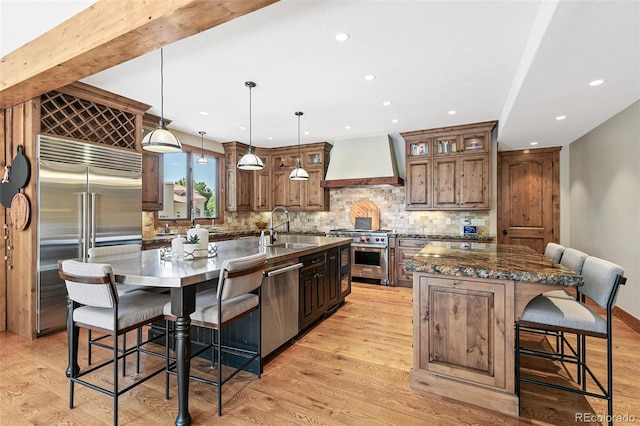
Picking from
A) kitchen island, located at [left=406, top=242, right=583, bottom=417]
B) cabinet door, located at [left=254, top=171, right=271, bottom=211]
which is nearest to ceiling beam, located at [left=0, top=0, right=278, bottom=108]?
kitchen island, located at [left=406, top=242, right=583, bottom=417]

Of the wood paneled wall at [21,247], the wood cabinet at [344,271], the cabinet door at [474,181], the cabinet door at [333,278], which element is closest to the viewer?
the wood paneled wall at [21,247]

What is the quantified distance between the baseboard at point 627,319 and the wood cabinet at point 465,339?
2.50 m

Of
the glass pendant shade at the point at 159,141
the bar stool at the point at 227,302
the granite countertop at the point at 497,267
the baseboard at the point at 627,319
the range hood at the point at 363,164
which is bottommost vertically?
the baseboard at the point at 627,319

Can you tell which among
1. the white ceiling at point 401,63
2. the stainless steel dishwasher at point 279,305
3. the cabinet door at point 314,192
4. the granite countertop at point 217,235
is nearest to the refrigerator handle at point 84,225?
the granite countertop at point 217,235

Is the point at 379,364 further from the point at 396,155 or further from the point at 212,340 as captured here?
the point at 396,155

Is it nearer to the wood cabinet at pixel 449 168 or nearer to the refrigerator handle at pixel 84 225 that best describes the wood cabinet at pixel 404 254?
the wood cabinet at pixel 449 168

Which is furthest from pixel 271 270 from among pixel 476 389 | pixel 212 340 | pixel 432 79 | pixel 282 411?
pixel 432 79

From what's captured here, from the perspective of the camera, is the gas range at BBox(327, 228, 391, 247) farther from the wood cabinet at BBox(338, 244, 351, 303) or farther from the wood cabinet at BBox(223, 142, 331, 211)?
the wood cabinet at BBox(338, 244, 351, 303)

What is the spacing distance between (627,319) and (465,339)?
112 inches

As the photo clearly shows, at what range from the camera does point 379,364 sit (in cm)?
260

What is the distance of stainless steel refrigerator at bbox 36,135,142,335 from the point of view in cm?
310

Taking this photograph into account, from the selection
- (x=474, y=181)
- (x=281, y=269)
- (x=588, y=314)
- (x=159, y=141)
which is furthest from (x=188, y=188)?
(x=588, y=314)

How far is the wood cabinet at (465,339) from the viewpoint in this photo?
197cm

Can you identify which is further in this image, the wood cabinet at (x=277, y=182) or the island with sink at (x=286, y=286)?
the wood cabinet at (x=277, y=182)
